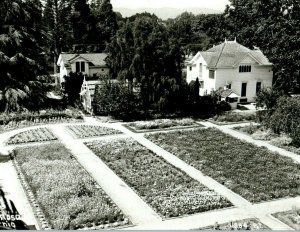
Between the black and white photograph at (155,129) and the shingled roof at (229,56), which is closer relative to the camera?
the black and white photograph at (155,129)

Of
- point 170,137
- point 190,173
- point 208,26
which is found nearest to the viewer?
point 190,173

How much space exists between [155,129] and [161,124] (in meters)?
1.03

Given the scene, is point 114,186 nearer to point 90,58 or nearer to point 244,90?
point 244,90

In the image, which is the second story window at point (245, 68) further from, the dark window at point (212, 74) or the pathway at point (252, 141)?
the pathway at point (252, 141)

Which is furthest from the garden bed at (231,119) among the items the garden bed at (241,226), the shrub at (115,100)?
the garden bed at (241,226)

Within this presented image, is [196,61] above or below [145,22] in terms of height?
below

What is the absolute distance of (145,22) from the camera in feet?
127

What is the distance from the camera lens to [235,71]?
44.6 metres

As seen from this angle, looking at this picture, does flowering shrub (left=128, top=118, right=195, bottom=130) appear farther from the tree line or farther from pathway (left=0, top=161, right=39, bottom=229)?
pathway (left=0, top=161, right=39, bottom=229)

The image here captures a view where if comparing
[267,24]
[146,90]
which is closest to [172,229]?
[146,90]

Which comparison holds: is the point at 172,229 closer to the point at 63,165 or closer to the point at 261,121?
the point at 63,165

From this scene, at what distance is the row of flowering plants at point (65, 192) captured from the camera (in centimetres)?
1738

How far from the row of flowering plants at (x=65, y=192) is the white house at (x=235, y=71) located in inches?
891

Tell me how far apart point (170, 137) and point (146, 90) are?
840 cm
